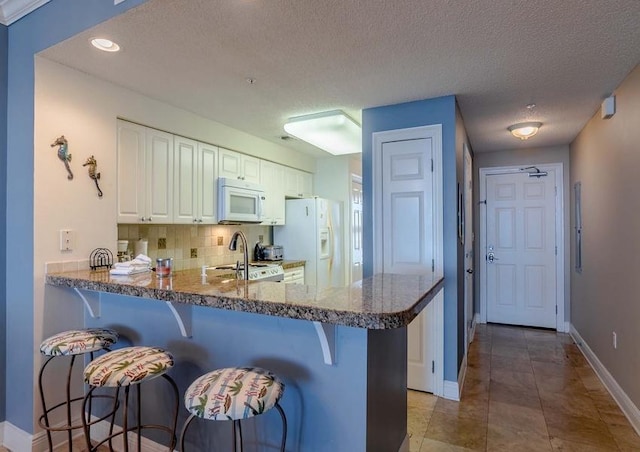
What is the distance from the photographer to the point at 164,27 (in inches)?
71.7

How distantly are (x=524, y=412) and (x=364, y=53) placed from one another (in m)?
2.63

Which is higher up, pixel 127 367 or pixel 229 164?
pixel 229 164

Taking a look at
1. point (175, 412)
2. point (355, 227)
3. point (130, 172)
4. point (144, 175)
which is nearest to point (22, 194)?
point (130, 172)

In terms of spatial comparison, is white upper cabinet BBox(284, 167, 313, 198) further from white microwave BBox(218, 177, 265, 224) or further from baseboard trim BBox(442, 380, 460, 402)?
baseboard trim BBox(442, 380, 460, 402)

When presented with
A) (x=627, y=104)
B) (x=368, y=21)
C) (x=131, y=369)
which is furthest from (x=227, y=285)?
(x=627, y=104)

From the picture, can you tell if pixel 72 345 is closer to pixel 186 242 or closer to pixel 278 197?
pixel 186 242

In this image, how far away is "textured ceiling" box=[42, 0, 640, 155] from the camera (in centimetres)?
169

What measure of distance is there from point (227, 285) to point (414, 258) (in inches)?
68.0

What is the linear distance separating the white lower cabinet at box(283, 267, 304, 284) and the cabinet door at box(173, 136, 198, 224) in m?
1.26

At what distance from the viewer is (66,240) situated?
219 centimetres

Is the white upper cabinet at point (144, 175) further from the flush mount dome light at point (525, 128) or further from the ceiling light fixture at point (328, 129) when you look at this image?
the flush mount dome light at point (525, 128)

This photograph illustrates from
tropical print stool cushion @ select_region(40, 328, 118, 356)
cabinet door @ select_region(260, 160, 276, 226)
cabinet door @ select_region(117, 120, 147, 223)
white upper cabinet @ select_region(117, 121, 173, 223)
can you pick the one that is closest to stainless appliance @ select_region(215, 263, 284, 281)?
cabinet door @ select_region(260, 160, 276, 226)

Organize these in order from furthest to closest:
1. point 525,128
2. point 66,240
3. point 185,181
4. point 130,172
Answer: point 525,128, point 185,181, point 130,172, point 66,240

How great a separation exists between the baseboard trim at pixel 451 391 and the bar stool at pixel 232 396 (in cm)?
193
